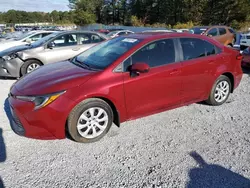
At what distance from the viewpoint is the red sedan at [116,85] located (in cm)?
281

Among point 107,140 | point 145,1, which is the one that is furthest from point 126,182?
point 145,1

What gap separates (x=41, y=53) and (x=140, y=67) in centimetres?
430

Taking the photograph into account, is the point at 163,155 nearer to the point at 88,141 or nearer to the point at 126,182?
the point at 126,182

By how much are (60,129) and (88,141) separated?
443 mm

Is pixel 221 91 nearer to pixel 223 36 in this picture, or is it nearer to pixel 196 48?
pixel 196 48

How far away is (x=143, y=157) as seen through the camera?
2.76 metres

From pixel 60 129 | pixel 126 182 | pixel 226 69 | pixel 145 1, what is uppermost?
pixel 145 1

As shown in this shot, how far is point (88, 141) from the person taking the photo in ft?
10.1

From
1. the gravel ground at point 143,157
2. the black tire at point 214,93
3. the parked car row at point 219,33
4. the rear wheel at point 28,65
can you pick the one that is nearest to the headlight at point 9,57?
the rear wheel at point 28,65

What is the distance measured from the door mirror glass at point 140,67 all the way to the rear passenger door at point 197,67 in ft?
2.74

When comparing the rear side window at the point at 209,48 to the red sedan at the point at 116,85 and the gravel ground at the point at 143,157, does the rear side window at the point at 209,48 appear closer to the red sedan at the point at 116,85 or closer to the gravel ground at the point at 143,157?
the red sedan at the point at 116,85

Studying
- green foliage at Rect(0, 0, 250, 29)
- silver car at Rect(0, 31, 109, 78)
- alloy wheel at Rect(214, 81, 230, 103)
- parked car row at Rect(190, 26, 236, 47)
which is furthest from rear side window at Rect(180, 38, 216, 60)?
green foliage at Rect(0, 0, 250, 29)

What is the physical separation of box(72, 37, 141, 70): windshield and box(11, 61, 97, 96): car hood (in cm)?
22

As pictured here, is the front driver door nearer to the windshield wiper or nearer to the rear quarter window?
the rear quarter window
